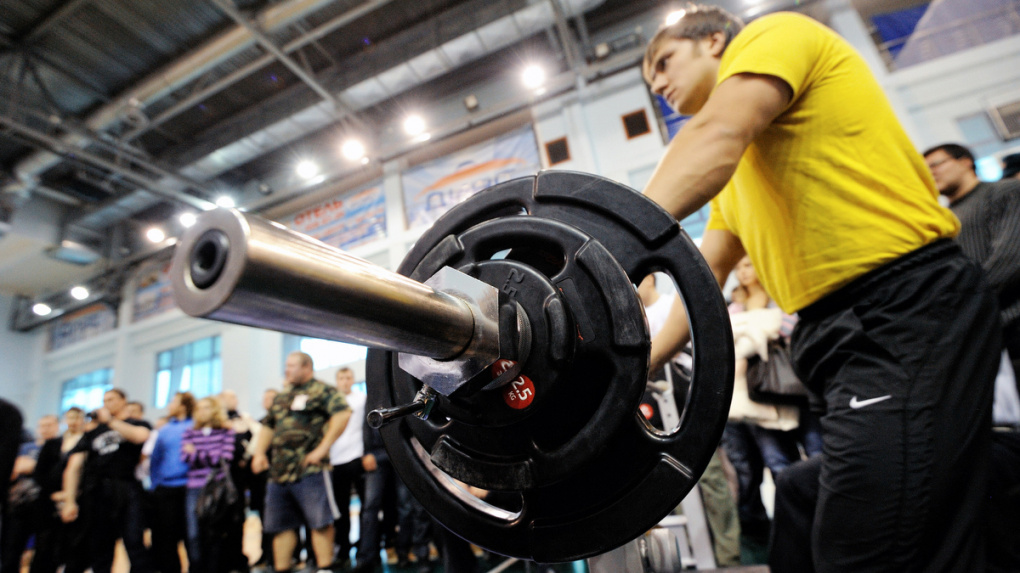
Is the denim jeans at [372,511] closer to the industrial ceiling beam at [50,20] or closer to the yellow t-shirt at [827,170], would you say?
the yellow t-shirt at [827,170]

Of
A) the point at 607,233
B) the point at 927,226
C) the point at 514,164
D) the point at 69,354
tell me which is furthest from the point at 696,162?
the point at 69,354

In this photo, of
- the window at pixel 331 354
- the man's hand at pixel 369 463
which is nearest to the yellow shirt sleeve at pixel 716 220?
the man's hand at pixel 369 463

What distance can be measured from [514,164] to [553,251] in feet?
20.8

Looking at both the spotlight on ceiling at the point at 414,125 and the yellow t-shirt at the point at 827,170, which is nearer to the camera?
the yellow t-shirt at the point at 827,170

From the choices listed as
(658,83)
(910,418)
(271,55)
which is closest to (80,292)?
(271,55)

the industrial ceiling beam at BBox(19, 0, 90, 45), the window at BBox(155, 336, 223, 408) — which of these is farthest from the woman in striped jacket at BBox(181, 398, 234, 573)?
the window at BBox(155, 336, 223, 408)

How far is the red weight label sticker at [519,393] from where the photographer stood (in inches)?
18.4

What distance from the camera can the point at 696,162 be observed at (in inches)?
25.2

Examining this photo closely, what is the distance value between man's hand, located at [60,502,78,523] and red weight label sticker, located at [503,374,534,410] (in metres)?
4.84

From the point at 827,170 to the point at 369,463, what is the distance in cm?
354

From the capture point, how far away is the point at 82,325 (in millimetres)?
10344

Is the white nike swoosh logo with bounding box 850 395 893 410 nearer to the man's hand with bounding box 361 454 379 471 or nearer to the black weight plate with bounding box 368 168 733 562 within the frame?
the black weight plate with bounding box 368 168 733 562

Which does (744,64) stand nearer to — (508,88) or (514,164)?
(514,164)

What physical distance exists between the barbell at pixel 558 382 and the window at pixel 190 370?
9.26 metres
